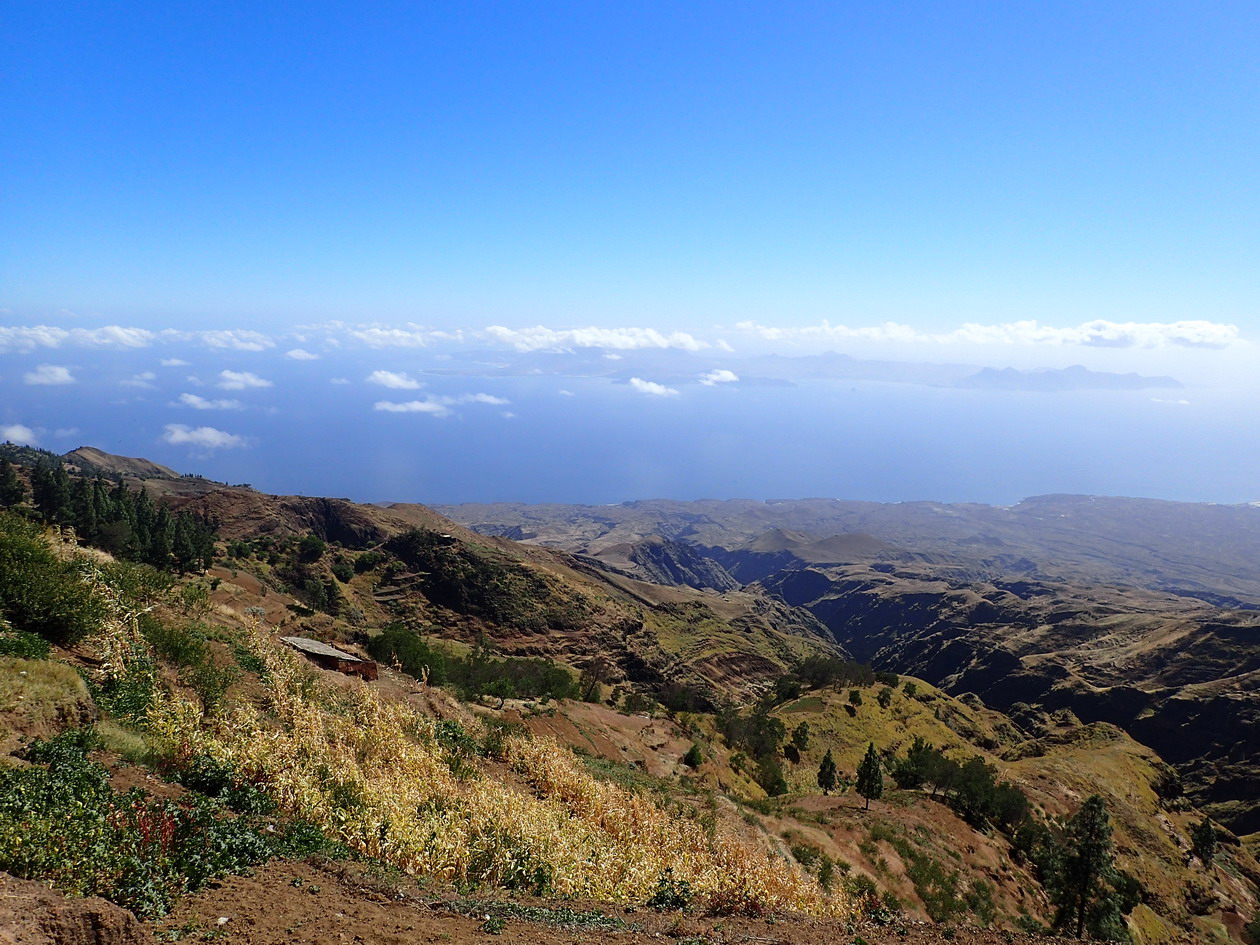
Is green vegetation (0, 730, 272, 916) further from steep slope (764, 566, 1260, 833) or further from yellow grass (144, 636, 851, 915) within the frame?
steep slope (764, 566, 1260, 833)

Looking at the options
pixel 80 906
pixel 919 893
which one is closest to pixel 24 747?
pixel 80 906

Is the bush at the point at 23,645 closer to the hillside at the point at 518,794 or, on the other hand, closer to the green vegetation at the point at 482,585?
the hillside at the point at 518,794

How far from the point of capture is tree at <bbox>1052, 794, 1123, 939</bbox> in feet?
71.1

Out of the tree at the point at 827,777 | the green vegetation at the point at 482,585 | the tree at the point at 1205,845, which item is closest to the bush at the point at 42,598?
the tree at the point at 827,777

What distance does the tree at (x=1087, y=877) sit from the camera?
21.7 meters

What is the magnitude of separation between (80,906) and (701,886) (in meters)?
9.05

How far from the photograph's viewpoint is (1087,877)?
71.8 ft

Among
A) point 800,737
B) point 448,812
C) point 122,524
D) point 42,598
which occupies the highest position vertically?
point 42,598

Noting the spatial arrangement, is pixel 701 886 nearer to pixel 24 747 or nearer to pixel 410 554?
pixel 24 747

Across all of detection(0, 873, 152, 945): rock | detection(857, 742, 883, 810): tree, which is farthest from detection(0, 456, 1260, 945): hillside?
detection(857, 742, 883, 810): tree

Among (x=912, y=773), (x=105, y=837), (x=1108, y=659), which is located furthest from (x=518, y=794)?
(x=1108, y=659)

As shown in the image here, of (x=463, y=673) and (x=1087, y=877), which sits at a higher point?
(x=463, y=673)

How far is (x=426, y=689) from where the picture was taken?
802 inches

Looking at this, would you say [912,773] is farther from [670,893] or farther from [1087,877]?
[670,893]
